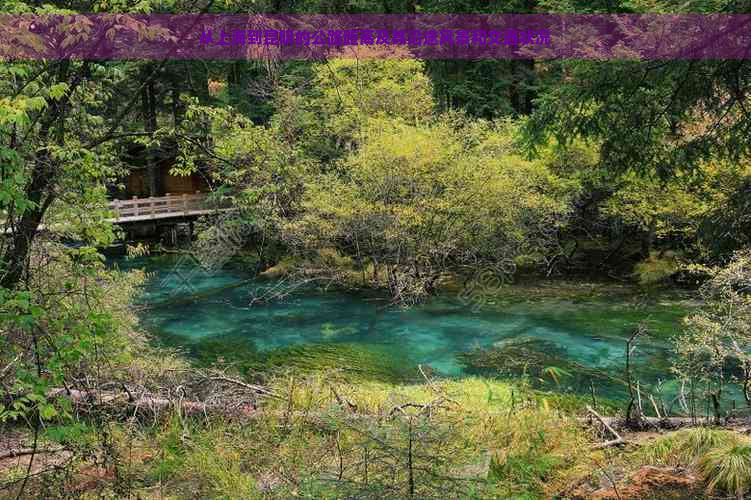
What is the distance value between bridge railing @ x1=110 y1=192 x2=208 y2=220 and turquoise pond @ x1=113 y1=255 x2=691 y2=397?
485 cm

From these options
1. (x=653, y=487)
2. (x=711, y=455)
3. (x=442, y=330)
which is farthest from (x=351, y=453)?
(x=442, y=330)

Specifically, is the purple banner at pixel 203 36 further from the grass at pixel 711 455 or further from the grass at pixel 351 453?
the grass at pixel 711 455

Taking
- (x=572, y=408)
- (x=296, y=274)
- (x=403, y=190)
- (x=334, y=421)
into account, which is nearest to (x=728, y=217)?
(x=572, y=408)

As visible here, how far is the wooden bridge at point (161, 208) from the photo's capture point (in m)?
24.7

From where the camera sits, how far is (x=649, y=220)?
63.9ft

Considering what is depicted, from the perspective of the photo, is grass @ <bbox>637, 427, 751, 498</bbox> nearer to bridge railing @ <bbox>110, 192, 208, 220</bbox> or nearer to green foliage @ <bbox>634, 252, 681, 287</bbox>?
green foliage @ <bbox>634, 252, 681, 287</bbox>

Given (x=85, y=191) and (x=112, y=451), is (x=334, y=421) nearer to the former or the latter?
(x=112, y=451)

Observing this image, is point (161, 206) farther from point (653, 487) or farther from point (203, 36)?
point (653, 487)

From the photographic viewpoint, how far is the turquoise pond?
13.3 m

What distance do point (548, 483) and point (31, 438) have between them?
564cm

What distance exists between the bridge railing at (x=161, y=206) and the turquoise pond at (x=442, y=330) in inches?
191

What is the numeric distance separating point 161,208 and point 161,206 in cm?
11

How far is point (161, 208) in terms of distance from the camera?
26047 millimetres

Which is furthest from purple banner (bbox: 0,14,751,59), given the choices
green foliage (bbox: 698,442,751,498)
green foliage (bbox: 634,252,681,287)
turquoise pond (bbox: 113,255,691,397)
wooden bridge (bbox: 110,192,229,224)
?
wooden bridge (bbox: 110,192,229,224)
